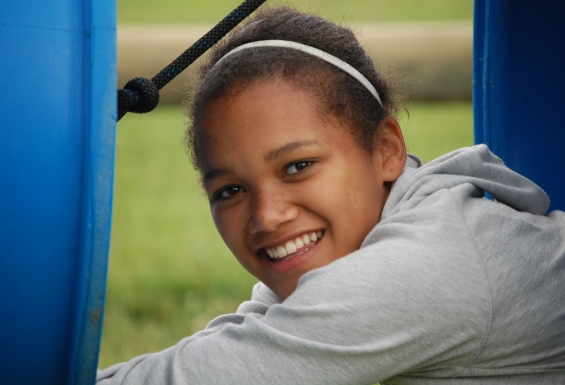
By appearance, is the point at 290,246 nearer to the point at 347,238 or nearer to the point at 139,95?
the point at 347,238

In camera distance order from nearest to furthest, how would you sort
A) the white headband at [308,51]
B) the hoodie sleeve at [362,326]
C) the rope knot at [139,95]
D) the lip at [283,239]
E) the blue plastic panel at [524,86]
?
the hoodie sleeve at [362,326]
the rope knot at [139,95]
the lip at [283,239]
the white headband at [308,51]
the blue plastic panel at [524,86]

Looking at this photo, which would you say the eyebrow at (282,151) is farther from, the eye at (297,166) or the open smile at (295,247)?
the open smile at (295,247)

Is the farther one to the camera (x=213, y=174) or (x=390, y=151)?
(x=390, y=151)

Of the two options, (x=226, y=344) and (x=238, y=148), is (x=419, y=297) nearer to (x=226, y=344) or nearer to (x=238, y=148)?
(x=226, y=344)

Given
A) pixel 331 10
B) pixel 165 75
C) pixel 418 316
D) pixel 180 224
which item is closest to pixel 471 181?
pixel 418 316

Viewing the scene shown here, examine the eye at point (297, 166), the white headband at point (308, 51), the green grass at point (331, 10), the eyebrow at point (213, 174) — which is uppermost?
the white headband at point (308, 51)

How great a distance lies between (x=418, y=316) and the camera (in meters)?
1.36

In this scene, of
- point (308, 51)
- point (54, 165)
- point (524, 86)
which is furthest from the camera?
point (524, 86)

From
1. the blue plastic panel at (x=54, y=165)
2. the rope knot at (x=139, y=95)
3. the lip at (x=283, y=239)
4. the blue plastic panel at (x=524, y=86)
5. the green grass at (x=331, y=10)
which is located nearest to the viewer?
the blue plastic panel at (x=54, y=165)

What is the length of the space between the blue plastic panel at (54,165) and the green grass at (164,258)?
90cm

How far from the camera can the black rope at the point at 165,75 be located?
1547mm

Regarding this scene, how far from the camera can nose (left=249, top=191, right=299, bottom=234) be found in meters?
1.61

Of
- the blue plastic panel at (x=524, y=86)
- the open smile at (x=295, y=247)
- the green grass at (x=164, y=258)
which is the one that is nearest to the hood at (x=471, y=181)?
the open smile at (x=295, y=247)

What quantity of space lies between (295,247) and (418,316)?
0.37m
